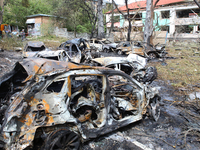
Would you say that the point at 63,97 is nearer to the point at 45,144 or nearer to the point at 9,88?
the point at 45,144

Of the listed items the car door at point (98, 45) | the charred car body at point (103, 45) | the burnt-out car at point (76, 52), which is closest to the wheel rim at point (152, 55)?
the charred car body at point (103, 45)

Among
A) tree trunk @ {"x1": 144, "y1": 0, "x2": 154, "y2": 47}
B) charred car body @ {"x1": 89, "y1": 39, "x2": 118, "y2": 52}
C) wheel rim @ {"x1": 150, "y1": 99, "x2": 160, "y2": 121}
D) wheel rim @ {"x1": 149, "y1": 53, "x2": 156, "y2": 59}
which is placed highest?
tree trunk @ {"x1": 144, "y1": 0, "x2": 154, "y2": 47}

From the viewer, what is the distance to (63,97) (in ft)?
9.15

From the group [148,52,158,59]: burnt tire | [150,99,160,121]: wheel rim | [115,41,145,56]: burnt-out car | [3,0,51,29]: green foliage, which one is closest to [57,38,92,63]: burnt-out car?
[115,41,145,56]: burnt-out car

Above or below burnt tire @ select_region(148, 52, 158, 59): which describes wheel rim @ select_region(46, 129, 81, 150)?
below

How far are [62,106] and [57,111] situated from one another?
111 millimetres

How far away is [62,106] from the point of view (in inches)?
108

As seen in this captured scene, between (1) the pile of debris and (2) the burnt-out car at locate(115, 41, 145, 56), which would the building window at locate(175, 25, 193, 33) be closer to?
(2) the burnt-out car at locate(115, 41, 145, 56)

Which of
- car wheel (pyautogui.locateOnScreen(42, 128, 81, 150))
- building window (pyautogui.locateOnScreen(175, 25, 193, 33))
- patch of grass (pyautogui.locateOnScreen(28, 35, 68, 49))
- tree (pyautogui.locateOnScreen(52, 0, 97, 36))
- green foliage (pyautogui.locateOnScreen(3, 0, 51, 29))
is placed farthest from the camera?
green foliage (pyautogui.locateOnScreen(3, 0, 51, 29))

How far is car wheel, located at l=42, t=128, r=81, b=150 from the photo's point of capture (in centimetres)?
257

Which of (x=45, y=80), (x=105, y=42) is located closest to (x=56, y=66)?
(x=45, y=80)

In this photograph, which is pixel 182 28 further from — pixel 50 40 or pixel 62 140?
pixel 62 140

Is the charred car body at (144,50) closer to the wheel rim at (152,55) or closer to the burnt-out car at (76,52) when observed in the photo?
the wheel rim at (152,55)

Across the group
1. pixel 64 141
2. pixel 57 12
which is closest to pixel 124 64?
pixel 64 141
